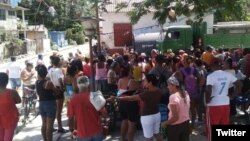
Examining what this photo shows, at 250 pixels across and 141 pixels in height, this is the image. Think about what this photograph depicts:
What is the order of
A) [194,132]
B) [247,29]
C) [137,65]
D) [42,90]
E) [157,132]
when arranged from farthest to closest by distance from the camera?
[247,29], [137,65], [194,132], [42,90], [157,132]

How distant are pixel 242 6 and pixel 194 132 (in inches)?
156

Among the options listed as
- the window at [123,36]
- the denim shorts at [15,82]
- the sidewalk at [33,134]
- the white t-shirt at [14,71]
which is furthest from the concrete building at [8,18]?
the sidewalk at [33,134]

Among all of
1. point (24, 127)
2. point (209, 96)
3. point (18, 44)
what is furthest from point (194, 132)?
point (18, 44)

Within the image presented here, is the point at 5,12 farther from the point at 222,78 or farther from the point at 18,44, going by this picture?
the point at 222,78

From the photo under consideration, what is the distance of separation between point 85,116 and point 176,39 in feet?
58.8

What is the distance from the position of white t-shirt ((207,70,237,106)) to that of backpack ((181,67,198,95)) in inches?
63.8

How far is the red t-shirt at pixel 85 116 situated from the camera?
6188 millimetres

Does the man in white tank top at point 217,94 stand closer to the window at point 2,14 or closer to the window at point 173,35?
the window at point 173,35

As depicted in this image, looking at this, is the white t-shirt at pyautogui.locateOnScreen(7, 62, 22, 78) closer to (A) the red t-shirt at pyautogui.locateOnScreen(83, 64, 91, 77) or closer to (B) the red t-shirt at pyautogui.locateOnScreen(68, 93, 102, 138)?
(A) the red t-shirt at pyautogui.locateOnScreen(83, 64, 91, 77)

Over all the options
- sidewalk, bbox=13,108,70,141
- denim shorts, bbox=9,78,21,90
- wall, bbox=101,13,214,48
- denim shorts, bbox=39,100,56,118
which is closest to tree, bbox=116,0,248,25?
sidewalk, bbox=13,108,70,141

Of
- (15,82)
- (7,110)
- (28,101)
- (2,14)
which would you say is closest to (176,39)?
(15,82)

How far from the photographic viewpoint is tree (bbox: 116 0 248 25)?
35.8ft

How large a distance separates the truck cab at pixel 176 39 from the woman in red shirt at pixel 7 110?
53.2 feet

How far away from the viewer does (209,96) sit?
23.8 feet
